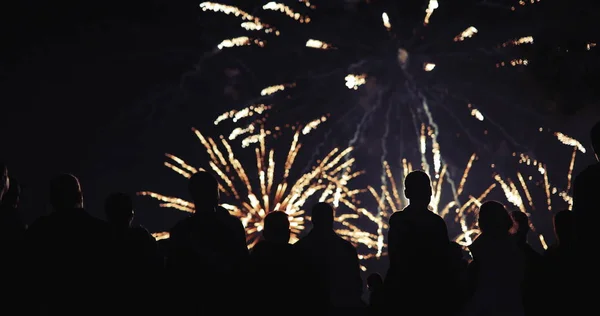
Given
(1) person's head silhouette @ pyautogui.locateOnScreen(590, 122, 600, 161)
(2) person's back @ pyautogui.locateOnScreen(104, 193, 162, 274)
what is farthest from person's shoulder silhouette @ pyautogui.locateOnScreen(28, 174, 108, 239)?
(1) person's head silhouette @ pyautogui.locateOnScreen(590, 122, 600, 161)

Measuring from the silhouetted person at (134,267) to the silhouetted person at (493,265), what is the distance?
11.0 ft

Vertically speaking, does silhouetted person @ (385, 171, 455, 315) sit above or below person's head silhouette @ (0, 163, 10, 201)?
below

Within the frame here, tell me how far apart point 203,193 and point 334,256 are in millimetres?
2493

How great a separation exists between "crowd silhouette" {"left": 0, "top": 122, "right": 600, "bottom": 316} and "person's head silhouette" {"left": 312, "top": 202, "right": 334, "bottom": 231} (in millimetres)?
1771

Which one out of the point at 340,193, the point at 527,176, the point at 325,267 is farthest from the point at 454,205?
the point at 325,267

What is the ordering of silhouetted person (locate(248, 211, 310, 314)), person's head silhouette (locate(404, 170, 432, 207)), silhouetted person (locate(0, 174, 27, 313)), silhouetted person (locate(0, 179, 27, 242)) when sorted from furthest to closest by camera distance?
person's head silhouette (locate(404, 170, 432, 207))
silhouetted person (locate(0, 179, 27, 242))
silhouetted person (locate(248, 211, 310, 314))
silhouetted person (locate(0, 174, 27, 313))

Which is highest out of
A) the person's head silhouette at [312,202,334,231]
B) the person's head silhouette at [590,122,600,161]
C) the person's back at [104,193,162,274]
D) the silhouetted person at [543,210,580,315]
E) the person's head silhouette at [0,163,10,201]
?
the person's head silhouette at [312,202,334,231]

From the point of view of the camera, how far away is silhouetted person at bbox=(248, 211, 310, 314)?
20.6 ft

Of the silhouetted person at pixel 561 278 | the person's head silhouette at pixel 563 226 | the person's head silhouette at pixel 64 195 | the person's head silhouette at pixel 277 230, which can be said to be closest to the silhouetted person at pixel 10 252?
the person's head silhouette at pixel 64 195

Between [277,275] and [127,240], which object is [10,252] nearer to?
[127,240]

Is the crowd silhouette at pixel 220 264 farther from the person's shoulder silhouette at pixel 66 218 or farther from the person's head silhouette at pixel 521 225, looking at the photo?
the person's head silhouette at pixel 521 225

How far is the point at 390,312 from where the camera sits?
21.9 ft

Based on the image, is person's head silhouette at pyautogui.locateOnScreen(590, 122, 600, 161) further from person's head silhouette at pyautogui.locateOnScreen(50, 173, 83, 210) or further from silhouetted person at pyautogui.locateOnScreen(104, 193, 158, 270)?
person's head silhouette at pyautogui.locateOnScreen(50, 173, 83, 210)

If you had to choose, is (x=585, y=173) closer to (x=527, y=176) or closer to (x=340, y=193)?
(x=340, y=193)
